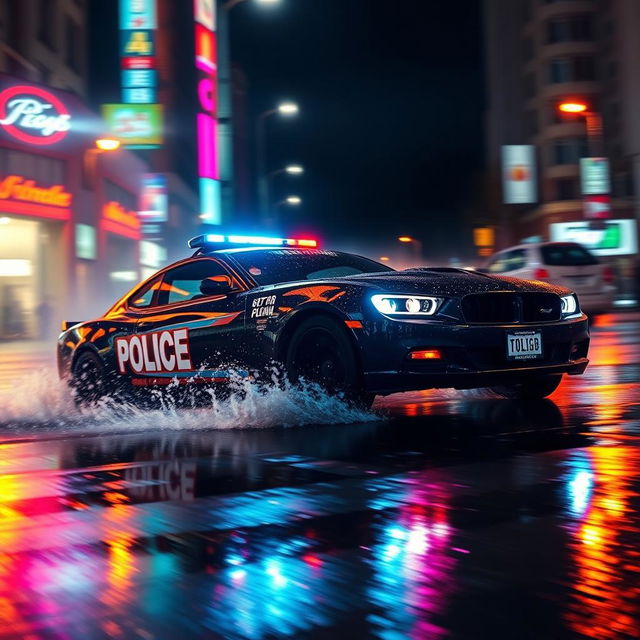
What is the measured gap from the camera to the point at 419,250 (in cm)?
9038

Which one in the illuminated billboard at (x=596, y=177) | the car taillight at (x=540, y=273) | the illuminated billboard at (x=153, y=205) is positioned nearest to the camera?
the car taillight at (x=540, y=273)

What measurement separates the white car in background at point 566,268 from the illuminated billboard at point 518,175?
48222 millimetres

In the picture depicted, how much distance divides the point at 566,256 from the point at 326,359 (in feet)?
49.7

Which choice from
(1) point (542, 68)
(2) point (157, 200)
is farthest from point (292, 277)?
(1) point (542, 68)

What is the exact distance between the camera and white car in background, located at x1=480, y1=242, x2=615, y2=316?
2178 cm

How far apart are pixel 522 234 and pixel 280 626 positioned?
264 feet

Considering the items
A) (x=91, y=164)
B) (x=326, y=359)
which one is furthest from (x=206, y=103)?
(x=326, y=359)

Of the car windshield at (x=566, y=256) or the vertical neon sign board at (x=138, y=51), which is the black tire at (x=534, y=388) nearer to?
the car windshield at (x=566, y=256)

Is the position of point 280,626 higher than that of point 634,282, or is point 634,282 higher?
point 634,282

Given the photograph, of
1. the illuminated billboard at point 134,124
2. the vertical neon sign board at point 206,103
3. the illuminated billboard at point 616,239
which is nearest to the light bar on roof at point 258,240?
the illuminated billboard at point 134,124

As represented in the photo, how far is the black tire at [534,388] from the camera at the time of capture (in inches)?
356

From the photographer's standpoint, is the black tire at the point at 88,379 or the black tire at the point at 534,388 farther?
the black tire at the point at 88,379

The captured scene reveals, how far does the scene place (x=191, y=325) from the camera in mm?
8922

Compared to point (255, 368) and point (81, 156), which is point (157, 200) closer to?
point (81, 156)
